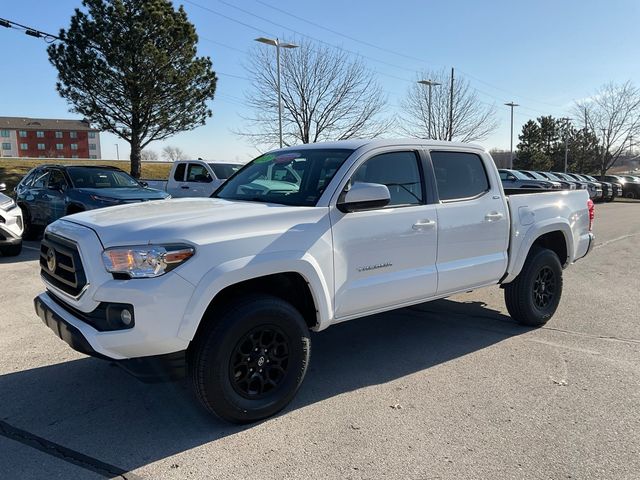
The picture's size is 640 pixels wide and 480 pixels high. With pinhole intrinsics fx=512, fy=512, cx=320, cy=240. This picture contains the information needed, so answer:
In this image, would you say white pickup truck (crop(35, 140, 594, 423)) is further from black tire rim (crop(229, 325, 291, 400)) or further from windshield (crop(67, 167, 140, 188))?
windshield (crop(67, 167, 140, 188))

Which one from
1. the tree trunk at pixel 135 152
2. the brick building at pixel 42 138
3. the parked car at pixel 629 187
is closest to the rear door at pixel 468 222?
the tree trunk at pixel 135 152

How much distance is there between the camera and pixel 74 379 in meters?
4.07

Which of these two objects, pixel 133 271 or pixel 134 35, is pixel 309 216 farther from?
pixel 134 35

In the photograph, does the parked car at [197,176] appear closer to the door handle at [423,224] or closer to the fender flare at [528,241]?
the fender flare at [528,241]

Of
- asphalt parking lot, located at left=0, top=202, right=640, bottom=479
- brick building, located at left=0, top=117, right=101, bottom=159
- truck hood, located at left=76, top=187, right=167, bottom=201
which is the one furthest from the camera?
brick building, located at left=0, top=117, right=101, bottom=159

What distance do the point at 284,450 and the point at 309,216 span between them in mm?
1502

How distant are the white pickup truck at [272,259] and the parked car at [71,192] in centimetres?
531

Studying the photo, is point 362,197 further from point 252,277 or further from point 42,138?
point 42,138

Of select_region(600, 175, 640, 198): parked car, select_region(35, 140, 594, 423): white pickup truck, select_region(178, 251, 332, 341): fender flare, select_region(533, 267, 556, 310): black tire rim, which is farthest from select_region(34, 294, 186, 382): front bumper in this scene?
select_region(600, 175, 640, 198): parked car

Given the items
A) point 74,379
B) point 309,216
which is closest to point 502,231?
point 309,216

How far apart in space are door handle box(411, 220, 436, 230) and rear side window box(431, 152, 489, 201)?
0.35 m

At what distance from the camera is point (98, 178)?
33.1 ft

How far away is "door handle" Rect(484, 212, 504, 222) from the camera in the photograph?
468 cm

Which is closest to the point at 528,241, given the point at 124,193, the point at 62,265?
the point at 62,265
